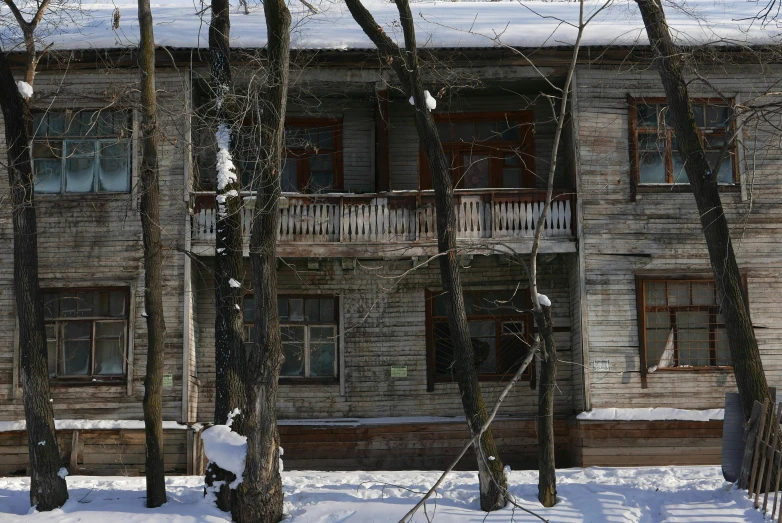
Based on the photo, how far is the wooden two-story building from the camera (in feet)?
54.0

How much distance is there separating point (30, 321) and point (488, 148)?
9.62 m

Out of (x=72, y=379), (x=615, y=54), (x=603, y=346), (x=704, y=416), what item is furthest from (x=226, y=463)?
(x=615, y=54)

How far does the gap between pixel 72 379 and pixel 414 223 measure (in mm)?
7059

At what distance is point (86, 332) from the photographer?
16844 millimetres

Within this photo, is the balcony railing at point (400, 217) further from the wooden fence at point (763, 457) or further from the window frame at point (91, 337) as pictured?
the wooden fence at point (763, 457)

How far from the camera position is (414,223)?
55.6 ft

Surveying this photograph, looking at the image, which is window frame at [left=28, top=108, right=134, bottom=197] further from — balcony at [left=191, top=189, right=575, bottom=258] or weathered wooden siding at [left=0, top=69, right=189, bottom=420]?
balcony at [left=191, top=189, right=575, bottom=258]

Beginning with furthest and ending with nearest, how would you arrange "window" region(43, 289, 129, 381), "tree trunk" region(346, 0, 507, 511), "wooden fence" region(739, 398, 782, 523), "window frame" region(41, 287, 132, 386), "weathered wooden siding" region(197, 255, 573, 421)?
"weathered wooden siding" region(197, 255, 573, 421) → "window" region(43, 289, 129, 381) → "window frame" region(41, 287, 132, 386) → "tree trunk" region(346, 0, 507, 511) → "wooden fence" region(739, 398, 782, 523)

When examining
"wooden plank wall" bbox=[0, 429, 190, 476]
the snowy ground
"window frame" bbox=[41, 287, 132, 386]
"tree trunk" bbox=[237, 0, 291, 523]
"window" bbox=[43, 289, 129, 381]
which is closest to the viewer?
"tree trunk" bbox=[237, 0, 291, 523]

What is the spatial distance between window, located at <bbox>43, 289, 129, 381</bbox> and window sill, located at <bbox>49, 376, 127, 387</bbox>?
0.24ft

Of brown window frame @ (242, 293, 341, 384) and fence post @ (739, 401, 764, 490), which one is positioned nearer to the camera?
fence post @ (739, 401, 764, 490)

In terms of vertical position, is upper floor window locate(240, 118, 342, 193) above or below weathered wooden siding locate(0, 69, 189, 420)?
above

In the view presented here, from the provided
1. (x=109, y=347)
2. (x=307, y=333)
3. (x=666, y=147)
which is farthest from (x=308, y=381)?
(x=666, y=147)

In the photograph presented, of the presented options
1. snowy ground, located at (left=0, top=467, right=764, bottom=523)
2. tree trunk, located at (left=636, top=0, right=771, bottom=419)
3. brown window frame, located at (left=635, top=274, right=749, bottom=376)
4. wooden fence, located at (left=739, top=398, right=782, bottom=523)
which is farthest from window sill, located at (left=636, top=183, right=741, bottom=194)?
wooden fence, located at (left=739, top=398, right=782, bottom=523)
